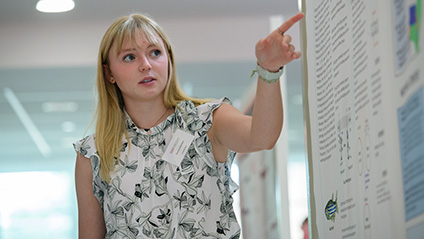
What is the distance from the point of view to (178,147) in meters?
2.01

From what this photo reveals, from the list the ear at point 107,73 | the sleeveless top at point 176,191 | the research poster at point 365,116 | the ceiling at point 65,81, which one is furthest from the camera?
the ceiling at point 65,81

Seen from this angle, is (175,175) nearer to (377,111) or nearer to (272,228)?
(377,111)

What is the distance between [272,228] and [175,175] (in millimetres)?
2248

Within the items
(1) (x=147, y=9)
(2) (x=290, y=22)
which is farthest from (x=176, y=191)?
(1) (x=147, y=9)

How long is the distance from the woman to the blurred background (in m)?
3.48

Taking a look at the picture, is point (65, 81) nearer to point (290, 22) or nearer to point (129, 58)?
point (129, 58)

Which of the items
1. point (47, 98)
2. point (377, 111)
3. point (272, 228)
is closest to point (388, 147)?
point (377, 111)

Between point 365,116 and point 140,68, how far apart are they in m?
0.95

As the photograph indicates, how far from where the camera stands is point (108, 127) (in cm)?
212

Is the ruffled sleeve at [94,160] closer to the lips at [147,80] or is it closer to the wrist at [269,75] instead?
the lips at [147,80]

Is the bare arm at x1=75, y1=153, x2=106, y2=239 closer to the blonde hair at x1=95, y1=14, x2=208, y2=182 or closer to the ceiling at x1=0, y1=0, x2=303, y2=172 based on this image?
the blonde hair at x1=95, y1=14, x2=208, y2=182

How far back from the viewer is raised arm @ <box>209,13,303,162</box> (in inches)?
55.9

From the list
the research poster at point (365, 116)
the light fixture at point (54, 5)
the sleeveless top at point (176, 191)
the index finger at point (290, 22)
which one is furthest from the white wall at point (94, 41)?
the index finger at point (290, 22)

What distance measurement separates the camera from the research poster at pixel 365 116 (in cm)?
100
